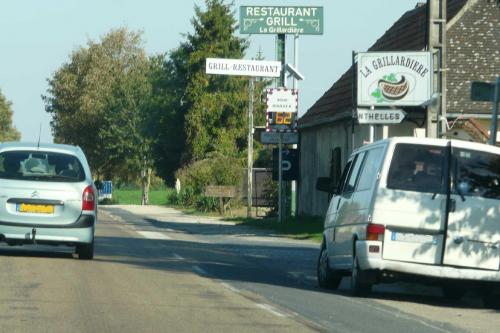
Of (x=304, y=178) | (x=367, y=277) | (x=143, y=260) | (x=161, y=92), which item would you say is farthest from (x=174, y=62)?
(x=367, y=277)

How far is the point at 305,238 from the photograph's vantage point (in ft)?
104


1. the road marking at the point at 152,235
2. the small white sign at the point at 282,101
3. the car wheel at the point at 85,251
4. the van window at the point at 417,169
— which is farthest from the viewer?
the small white sign at the point at 282,101

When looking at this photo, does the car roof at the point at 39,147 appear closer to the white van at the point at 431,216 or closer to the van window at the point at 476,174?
the white van at the point at 431,216

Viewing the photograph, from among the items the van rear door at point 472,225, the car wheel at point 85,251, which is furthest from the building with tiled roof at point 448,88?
the van rear door at point 472,225

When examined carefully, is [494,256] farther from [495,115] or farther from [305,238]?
[305,238]

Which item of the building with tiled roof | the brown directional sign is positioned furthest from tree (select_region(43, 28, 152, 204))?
the building with tiled roof

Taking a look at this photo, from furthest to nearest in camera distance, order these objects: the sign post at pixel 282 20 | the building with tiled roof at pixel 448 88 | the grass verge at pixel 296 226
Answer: the sign post at pixel 282 20 < the grass verge at pixel 296 226 < the building with tiled roof at pixel 448 88

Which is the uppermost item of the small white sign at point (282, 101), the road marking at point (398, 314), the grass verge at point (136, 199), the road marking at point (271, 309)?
the small white sign at point (282, 101)

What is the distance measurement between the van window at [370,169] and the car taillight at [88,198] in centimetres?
533

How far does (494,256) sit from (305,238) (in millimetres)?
17479

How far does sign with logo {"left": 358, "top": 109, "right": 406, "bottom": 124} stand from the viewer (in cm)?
2205

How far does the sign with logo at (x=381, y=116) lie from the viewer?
2205 cm

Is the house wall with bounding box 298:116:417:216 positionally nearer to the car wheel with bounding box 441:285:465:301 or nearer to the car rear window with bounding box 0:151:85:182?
the car rear window with bounding box 0:151:85:182

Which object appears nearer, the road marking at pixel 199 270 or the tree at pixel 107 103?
the road marking at pixel 199 270
